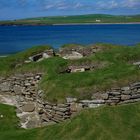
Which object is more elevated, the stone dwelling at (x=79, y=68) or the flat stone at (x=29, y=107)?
the stone dwelling at (x=79, y=68)

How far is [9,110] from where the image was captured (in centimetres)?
2236

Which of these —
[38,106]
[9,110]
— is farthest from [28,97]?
[38,106]

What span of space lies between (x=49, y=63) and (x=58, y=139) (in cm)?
936

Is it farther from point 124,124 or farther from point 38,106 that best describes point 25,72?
point 124,124

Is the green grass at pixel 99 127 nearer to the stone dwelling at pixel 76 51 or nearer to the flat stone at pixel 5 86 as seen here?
the flat stone at pixel 5 86

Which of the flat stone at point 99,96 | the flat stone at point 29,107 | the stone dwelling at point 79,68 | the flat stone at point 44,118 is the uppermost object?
the stone dwelling at point 79,68

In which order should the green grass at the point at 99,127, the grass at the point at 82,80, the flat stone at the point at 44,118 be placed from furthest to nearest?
the flat stone at the point at 44,118 < the grass at the point at 82,80 < the green grass at the point at 99,127

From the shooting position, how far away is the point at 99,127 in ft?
47.8

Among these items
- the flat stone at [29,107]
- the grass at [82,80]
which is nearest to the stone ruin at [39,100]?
the flat stone at [29,107]

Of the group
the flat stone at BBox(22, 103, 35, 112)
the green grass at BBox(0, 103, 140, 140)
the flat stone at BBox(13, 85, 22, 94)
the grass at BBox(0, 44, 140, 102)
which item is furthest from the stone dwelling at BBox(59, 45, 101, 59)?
the green grass at BBox(0, 103, 140, 140)

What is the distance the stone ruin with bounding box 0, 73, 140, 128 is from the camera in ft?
57.7

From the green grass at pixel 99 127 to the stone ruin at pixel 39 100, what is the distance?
1855 millimetres

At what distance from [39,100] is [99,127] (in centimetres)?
570

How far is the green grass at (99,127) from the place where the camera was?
1436 cm
